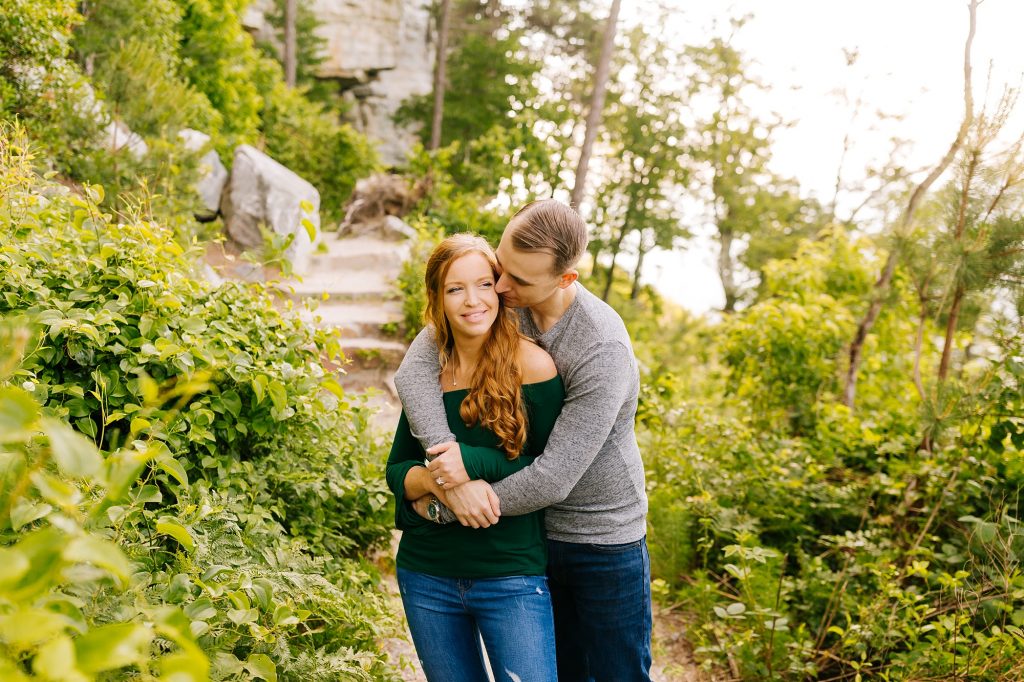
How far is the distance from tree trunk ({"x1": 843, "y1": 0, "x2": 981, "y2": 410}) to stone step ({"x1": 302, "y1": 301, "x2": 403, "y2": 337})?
435 centimetres

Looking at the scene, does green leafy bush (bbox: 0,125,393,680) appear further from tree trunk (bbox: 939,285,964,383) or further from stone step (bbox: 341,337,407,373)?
stone step (bbox: 341,337,407,373)

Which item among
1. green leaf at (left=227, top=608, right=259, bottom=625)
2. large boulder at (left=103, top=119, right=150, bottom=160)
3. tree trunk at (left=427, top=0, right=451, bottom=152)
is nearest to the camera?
green leaf at (left=227, top=608, right=259, bottom=625)

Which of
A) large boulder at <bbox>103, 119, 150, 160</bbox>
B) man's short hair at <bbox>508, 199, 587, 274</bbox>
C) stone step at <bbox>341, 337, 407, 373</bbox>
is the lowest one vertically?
stone step at <bbox>341, 337, 407, 373</bbox>

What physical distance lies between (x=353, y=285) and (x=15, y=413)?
8.07 meters

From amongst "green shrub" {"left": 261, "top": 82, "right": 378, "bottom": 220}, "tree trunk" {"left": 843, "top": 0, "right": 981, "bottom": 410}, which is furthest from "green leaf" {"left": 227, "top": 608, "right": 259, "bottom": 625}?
"green shrub" {"left": 261, "top": 82, "right": 378, "bottom": 220}

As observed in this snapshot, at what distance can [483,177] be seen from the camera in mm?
12273

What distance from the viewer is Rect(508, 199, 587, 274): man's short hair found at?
6.06 feet

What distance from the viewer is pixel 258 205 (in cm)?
847

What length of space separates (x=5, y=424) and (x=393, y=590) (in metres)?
3.07

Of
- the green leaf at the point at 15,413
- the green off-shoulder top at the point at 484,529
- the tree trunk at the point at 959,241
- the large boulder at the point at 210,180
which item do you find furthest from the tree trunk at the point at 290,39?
the green leaf at the point at 15,413

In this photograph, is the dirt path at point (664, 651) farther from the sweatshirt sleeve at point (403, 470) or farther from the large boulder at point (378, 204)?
the large boulder at point (378, 204)

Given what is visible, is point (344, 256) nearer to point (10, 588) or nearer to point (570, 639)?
point (570, 639)

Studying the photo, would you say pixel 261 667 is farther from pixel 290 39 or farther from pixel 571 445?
pixel 290 39

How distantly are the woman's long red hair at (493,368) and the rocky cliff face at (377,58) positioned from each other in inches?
745
